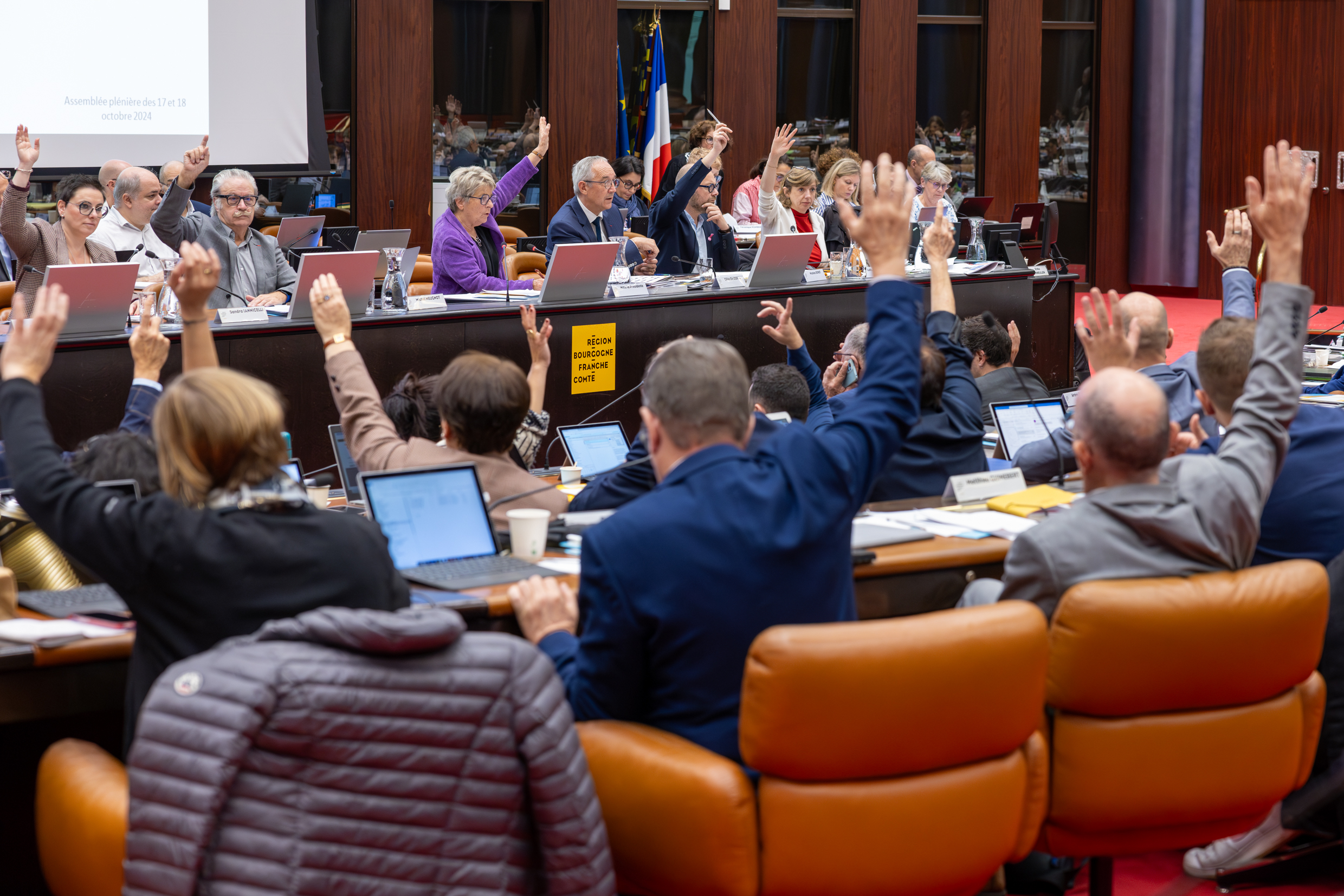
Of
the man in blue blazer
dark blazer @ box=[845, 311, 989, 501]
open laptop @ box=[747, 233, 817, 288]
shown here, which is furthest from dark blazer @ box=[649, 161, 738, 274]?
dark blazer @ box=[845, 311, 989, 501]

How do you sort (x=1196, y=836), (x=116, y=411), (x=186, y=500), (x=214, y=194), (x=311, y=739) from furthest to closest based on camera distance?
(x=214, y=194) → (x=116, y=411) → (x=1196, y=836) → (x=186, y=500) → (x=311, y=739)

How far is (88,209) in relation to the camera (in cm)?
575

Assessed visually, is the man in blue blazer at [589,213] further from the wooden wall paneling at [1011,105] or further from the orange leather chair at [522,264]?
the wooden wall paneling at [1011,105]

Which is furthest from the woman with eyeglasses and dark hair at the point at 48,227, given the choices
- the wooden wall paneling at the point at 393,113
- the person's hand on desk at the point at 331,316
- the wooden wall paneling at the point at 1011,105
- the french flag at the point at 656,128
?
the wooden wall paneling at the point at 1011,105

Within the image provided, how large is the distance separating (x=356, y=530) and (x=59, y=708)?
55cm

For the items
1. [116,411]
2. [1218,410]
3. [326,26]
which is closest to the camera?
[1218,410]

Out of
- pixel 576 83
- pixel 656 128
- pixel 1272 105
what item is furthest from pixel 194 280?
pixel 1272 105

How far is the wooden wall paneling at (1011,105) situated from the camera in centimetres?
1221

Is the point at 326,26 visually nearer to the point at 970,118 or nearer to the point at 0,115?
the point at 0,115

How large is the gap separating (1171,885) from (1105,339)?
3.50ft

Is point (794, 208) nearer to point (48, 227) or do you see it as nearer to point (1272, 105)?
point (48, 227)

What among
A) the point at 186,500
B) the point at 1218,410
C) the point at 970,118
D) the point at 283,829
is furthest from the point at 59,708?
the point at 970,118

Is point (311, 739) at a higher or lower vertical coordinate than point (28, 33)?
lower

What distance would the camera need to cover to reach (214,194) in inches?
222
